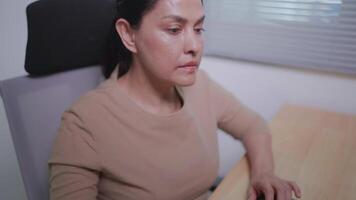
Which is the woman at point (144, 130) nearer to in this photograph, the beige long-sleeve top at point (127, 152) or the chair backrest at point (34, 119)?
the beige long-sleeve top at point (127, 152)

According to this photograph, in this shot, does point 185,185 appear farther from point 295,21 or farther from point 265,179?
point 295,21

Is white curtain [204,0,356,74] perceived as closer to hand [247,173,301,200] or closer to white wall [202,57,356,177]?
white wall [202,57,356,177]

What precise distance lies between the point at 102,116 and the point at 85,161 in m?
0.12

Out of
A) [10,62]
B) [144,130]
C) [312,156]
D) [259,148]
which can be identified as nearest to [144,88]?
[144,130]

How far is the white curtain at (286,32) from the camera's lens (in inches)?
49.2

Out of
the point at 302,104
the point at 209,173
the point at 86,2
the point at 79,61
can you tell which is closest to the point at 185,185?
the point at 209,173

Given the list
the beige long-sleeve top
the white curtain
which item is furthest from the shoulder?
the white curtain

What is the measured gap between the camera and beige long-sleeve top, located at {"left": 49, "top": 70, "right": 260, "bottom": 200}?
708mm

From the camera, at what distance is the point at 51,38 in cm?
82

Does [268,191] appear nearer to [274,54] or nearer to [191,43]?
[191,43]

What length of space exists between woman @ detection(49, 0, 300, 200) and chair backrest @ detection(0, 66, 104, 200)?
10 centimetres

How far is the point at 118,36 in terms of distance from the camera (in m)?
0.91

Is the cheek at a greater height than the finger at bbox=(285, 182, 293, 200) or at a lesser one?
greater

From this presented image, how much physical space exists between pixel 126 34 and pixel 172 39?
0.14 m
